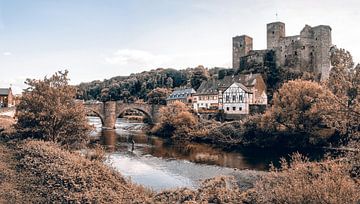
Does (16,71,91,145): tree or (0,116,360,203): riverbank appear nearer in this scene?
(0,116,360,203): riverbank

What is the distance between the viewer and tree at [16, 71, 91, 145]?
81.6 ft

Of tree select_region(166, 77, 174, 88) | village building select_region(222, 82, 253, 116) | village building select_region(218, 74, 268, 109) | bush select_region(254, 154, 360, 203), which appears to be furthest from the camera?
tree select_region(166, 77, 174, 88)

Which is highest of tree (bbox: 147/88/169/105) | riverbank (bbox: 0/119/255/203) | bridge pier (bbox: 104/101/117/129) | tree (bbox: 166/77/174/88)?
tree (bbox: 166/77/174/88)

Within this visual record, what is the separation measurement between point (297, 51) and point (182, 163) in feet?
142

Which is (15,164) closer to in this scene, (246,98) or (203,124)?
(203,124)

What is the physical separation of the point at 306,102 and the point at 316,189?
26474 mm

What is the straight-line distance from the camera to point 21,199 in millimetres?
12797

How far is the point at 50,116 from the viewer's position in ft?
81.3

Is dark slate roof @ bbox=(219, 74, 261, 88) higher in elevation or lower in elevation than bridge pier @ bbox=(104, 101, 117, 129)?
higher

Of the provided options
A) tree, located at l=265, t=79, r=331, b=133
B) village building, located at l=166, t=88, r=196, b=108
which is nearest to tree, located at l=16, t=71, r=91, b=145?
tree, located at l=265, t=79, r=331, b=133

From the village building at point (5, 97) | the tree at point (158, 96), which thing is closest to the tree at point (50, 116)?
the village building at point (5, 97)

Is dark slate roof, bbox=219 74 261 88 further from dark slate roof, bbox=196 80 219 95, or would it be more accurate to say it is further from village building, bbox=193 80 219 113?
village building, bbox=193 80 219 113

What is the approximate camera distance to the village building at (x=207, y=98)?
59.1m

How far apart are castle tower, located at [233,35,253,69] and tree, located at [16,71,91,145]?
51494mm
